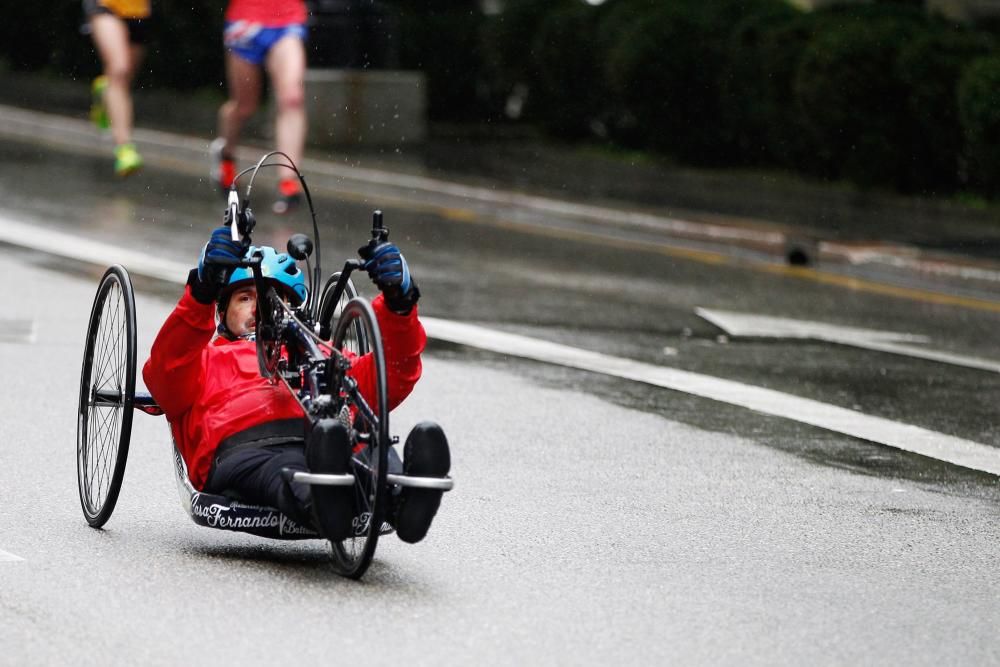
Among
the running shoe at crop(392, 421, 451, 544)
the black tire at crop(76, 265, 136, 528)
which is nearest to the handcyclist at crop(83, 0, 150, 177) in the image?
the black tire at crop(76, 265, 136, 528)

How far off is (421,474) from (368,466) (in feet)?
0.57

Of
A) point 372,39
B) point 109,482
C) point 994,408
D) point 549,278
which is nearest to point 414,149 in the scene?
point 372,39

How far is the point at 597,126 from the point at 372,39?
98.4 inches


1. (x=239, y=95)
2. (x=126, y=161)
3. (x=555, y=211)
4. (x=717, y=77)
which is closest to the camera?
(x=239, y=95)

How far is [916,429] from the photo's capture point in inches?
341

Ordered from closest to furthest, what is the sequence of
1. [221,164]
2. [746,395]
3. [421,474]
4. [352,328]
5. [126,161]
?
1. [421,474]
2. [352,328]
3. [746,395]
4. [221,164]
5. [126,161]

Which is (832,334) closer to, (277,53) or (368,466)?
(277,53)

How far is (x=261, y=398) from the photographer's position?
6.01 metres

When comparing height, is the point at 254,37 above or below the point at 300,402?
above

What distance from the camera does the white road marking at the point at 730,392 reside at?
27.2 ft

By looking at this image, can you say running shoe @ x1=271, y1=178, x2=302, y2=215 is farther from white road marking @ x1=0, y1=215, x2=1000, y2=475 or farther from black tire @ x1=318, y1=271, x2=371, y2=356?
black tire @ x1=318, y1=271, x2=371, y2=356

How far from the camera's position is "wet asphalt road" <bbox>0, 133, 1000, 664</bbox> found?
5.27 meters

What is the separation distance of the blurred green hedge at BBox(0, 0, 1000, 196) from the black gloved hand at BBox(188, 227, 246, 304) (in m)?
10.8

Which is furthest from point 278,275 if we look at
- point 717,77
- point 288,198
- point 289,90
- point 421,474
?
point 717,77
